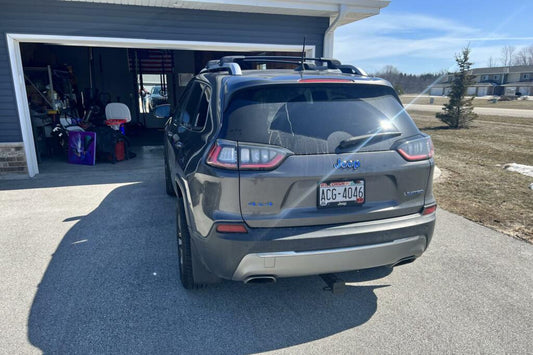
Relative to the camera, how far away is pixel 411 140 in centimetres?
260

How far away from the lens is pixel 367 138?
8.17 ft

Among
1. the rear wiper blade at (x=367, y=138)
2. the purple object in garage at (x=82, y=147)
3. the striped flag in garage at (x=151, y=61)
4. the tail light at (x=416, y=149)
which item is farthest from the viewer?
the striped flag in garage at (x=151, y=61)

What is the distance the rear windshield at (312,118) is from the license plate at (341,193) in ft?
0.74

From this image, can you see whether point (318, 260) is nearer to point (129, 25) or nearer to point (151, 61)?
point (129, 25)

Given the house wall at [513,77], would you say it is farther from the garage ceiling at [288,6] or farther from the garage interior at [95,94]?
the garage ceiling at [288,6]

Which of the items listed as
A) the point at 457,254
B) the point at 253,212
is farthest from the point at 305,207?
the point at 457,254

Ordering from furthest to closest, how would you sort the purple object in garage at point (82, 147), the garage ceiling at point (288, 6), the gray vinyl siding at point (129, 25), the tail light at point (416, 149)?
the purple object in garage at point (82, 147), the garage ceiling at point (288, 6), the gray vinyl siding at point (129, 25), the tail light at point (416, 149)

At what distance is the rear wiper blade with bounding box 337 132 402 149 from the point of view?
2.43 meters

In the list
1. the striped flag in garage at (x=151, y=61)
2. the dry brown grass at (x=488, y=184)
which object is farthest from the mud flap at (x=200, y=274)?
the striped flag in garage at (x=151, y=61)

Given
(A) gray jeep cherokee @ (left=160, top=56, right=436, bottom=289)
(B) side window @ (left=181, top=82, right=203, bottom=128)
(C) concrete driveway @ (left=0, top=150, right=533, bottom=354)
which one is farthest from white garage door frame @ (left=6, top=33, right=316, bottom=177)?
(A) gray jeep cherokee @ (left=160, top=56, right=436, bottom=289)

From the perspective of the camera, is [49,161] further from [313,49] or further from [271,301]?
[271,301]

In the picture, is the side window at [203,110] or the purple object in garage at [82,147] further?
the purple object in garage at [82,147]

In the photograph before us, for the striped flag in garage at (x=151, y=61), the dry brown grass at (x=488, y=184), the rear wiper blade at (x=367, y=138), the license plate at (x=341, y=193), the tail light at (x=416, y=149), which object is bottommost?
the dry brown grass at (x=488, y=184)

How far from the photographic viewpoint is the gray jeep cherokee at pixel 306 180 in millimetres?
2314
